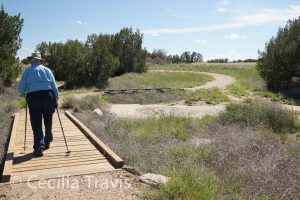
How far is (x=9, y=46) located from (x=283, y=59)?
20.1 meters

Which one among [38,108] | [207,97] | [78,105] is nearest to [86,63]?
[207,97]

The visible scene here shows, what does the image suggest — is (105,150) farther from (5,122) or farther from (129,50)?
(129,50)

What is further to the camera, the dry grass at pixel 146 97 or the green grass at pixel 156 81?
the green grass at pixel 156 81

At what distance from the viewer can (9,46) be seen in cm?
2173

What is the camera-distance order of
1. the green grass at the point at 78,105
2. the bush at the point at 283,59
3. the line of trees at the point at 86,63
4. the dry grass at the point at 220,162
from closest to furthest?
the dry grass at the point at 220,162, the green grass at the point at 78,105, the bush at the point at 283,59, the line of trees at the point at 86,63

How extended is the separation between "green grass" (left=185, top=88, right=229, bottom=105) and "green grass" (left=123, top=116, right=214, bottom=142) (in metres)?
10.6

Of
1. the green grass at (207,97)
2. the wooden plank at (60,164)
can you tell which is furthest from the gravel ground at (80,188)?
the green grass at (207,97)

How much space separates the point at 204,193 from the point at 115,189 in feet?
4.47

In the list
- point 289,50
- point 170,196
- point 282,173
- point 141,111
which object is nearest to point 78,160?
point 170,196

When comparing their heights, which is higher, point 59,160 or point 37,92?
point 37,92

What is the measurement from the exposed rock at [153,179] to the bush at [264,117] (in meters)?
7.20

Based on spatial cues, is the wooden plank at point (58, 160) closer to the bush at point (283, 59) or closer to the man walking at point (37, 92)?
the man walking at point (37, 92)

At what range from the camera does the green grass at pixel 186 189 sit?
4.94 m

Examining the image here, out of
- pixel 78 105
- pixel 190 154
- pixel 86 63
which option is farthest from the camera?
pixel 86 63
